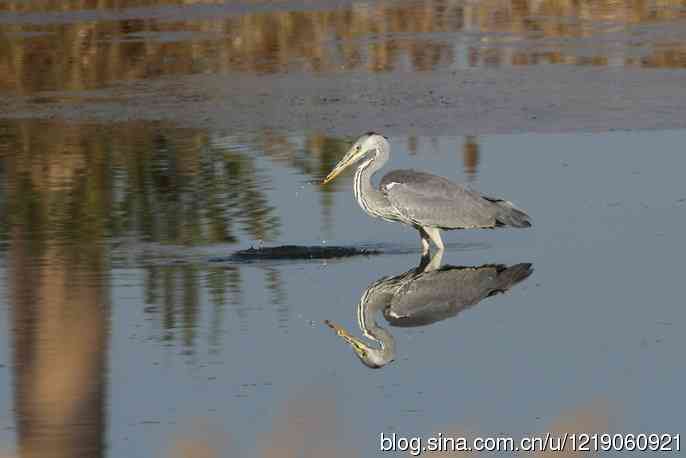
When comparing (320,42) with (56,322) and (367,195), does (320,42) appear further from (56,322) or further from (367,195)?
(56,322)

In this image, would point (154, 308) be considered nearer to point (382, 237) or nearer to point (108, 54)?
point (382, 237)

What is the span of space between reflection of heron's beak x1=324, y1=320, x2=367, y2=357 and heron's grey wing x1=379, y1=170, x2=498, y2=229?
210 centimetres

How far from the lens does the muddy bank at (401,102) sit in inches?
579

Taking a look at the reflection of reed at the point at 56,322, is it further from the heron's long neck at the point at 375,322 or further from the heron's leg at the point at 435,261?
the heron's leg at the point at 435,261

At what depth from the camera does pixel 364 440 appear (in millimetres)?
6406

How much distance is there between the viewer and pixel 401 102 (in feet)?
52.1

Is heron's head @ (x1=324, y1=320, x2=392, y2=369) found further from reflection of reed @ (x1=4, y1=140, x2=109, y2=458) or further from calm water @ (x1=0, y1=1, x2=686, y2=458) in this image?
reflection of reed @ (x1=4, y1=140, x2=109, y2=458)

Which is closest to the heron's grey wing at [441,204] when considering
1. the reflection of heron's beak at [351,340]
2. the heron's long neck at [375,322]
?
the heron's long neck at [375,322]

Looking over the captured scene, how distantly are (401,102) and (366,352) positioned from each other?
27.0ft

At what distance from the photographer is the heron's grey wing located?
34.2 feet

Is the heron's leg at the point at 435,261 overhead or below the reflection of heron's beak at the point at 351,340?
below

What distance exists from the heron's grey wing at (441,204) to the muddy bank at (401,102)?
3.75 m

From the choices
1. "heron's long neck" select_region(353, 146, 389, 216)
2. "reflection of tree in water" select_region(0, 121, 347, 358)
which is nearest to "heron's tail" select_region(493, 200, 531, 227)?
"heron's long neck" select_region(353, 146, 389, 216)

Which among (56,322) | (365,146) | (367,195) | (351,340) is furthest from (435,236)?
(56,322)
